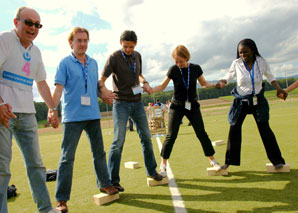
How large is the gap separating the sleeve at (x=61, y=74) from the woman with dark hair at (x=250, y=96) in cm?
260

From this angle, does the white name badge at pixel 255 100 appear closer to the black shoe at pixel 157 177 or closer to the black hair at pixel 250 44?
the black hair at pixel 250 44

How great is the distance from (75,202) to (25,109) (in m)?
1.73

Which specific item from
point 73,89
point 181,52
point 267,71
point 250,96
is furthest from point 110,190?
point 267,71

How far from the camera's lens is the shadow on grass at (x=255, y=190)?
3066 mm

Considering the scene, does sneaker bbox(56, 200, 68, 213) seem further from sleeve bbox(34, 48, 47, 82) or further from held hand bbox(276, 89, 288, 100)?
held hand bbox(276, 89, 288, 100)

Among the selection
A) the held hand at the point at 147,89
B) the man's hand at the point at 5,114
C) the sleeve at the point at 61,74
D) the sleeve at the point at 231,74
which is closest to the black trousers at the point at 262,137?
the sleeve at the point at 231,74

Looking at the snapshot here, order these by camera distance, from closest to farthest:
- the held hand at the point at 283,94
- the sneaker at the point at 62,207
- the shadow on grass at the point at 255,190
Answer: the shadow on grass at the point at 255,190
the sneaker at the point at 62,207
the held hand at the point at 283,94

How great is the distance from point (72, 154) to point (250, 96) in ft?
9.75

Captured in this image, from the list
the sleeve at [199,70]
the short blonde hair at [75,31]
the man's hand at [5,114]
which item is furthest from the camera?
the sleeve at [199,70]

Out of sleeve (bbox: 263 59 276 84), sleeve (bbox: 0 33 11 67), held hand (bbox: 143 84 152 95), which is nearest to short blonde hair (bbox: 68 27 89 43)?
sleeve (bbox: 0 33 11 67)

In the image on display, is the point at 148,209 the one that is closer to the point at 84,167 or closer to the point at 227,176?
the point at 227,176

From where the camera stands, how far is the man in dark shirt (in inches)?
159

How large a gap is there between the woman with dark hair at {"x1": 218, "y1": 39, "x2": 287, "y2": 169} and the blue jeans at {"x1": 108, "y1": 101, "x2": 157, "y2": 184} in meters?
1.39

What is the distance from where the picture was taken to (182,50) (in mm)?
4500
